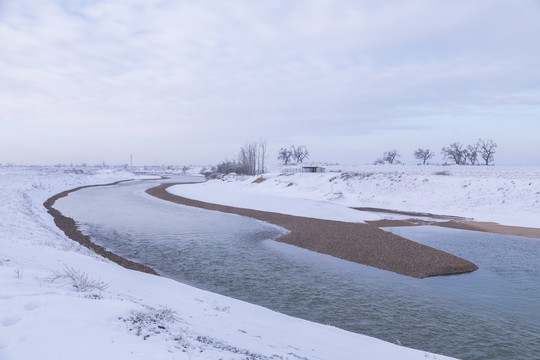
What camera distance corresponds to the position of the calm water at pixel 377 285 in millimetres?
9289

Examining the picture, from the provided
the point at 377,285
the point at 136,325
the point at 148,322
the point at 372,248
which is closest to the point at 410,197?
the point at 372,248

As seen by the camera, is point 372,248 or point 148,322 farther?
point 372,248

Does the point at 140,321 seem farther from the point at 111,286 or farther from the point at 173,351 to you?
the point at 111,286

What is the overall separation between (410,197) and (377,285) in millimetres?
31336

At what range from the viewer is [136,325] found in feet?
17.2

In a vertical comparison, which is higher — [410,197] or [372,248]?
[410,197]

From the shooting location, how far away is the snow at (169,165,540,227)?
31797mm

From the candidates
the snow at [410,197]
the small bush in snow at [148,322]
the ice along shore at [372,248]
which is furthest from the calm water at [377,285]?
the snow at [410,197]

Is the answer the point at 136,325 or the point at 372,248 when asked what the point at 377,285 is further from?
the point at 136,325

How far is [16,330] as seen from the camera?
4605mm

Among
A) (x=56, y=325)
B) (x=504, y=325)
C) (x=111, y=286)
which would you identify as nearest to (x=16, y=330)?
(x=56, y=325)

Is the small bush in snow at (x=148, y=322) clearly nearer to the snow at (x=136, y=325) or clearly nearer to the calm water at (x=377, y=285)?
the snow at (x=136, y=325)

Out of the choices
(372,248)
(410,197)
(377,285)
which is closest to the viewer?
(377,285)

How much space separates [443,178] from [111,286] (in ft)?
144
